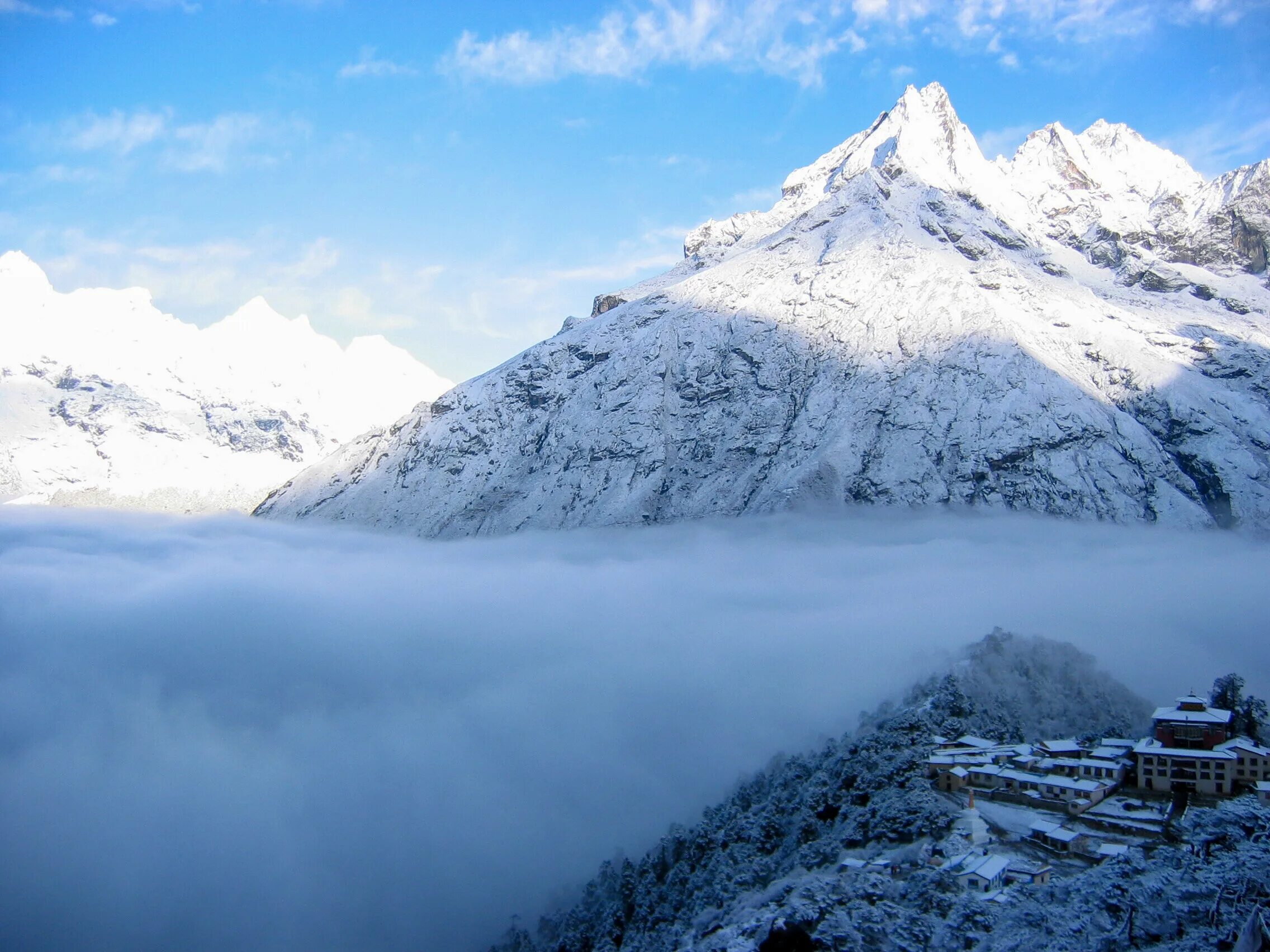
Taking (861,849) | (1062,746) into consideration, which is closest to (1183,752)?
(1062,746)

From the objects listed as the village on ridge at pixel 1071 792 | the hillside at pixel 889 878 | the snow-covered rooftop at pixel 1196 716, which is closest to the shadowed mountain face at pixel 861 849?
the hillside at pixel 889 878

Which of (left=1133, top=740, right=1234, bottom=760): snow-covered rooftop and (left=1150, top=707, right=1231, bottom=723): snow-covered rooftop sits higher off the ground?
(left=1150, top=707, right=1231, bottom=723): snow-covered rooftop

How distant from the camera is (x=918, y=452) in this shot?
650 feet

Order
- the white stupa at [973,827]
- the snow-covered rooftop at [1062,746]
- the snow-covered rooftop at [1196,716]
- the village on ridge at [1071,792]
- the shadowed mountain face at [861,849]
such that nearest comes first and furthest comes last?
the shadowed mountain face at [861,849], the village on ridge at [1071,792], the white stupa at [973,827], the snow-covered rooftop at [1196,716], the snow-covered rooftop at [1062,746]

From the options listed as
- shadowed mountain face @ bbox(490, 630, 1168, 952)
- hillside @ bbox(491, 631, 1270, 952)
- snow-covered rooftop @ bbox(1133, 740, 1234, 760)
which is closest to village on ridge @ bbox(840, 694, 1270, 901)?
snow-covered rooftop @ bbox(1133, 740, 1234, 760)

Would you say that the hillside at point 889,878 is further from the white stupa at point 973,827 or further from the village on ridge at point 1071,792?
the village on ridge at point 1071,792

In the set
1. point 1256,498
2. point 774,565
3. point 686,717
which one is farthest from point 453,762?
point 1256,498

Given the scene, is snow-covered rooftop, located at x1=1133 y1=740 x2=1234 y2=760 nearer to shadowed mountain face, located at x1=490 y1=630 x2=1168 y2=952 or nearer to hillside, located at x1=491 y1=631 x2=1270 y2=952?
hillside, located at x1=491 y1=631 x2=1270 y2=952

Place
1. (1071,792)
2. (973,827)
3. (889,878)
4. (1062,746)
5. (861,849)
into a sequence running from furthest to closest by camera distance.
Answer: (1062,746)
(861,849)
(1071,792)
(973,827)
(889,878)

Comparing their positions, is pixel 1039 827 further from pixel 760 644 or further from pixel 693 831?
pixel 760 644

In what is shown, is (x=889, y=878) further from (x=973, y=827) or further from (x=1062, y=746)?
(x=1062, y=746)

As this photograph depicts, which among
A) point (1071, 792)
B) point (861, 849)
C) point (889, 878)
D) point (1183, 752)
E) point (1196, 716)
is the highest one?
point (1196, 716)

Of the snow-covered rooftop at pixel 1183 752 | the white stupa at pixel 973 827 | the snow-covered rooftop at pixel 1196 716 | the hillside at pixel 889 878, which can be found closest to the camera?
the hillside at pixel 889 878

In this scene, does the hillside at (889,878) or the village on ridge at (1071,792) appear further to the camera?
the village on ridge at (1071,792)
